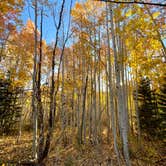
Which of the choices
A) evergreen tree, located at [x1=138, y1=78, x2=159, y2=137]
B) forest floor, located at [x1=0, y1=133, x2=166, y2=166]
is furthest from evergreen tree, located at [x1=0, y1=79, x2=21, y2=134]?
evergreen tree, located at [x1=138, y1=78, x2=159, y2=137]

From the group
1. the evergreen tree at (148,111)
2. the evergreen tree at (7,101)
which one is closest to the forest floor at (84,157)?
the evergreen tree at (7,101)

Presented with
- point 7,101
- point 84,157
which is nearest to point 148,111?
point 84,157

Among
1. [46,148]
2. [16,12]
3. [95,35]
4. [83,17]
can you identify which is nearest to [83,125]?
[46,148]

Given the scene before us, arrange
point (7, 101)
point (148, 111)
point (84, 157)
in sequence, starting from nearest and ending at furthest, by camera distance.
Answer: point (84, 157)
point (7, 101)
point (148, 111)

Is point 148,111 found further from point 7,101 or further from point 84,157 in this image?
point 7,101

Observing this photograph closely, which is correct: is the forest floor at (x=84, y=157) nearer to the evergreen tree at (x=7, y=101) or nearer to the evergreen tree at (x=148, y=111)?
the evergreen tree at (x=7, y=101)

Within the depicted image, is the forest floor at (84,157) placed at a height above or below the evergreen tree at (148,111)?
below

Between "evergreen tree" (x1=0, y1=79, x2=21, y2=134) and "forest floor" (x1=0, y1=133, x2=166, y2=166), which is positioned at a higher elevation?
"evergreen tree" (x1=0, y1=79, x2=21, y2=134)

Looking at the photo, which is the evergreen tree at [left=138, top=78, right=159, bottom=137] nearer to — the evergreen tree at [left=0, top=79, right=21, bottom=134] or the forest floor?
the forest floor

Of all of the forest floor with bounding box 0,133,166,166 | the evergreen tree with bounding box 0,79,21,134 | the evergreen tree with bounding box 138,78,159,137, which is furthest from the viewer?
the evergreen tree with bounding box 138,78,159,137

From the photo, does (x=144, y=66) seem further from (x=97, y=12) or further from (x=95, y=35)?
(x=97, y=12)

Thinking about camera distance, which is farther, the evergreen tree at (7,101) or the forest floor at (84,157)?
the evergreen tree at (7,101)

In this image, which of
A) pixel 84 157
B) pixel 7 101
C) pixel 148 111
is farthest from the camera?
pixel 148 111

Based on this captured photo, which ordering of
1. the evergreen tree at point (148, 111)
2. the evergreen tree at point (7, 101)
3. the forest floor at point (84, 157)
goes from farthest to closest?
the evergreen tree at point (148, 111) → the evergreen tree at point (7, 101) → the forest floor at point (84, 157)
